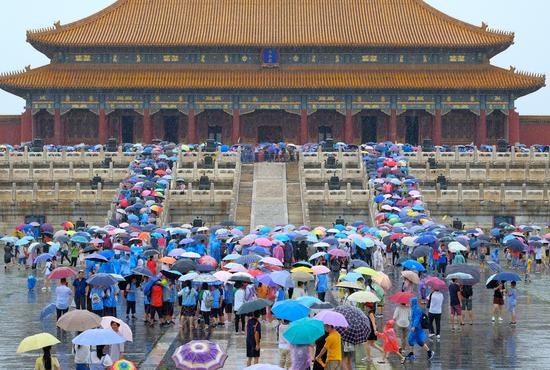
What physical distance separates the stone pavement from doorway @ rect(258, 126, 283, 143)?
2196 cm

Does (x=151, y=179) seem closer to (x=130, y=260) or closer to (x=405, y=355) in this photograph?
(x=130, y=260)

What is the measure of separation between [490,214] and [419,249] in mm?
17954

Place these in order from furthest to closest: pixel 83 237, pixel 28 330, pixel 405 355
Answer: pixel 83 237 < pixel 28 330 < pixel 405 355

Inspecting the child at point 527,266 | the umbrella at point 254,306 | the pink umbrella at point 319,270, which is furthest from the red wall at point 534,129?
the umbrella at point 254,306

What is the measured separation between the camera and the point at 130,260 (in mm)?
35281

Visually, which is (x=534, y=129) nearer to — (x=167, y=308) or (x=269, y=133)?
(x=269, y=133)

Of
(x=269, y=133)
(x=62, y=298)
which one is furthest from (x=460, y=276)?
(x=269, y=133)

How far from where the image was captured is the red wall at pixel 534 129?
83812 millimetres

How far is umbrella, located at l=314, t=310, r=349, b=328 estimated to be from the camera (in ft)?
72.9

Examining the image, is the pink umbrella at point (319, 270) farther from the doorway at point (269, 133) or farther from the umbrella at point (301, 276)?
the doorway at point (269, 133)

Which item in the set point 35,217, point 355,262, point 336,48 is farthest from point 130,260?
point 336,48

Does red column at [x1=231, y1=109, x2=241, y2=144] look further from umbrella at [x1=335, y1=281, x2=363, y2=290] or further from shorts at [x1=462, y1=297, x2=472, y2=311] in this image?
umbrella at [x1=335, y1=281, x2=363, y2=290]

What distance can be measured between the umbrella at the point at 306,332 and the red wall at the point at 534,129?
211 feet

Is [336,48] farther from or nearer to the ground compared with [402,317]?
farther from the ground
